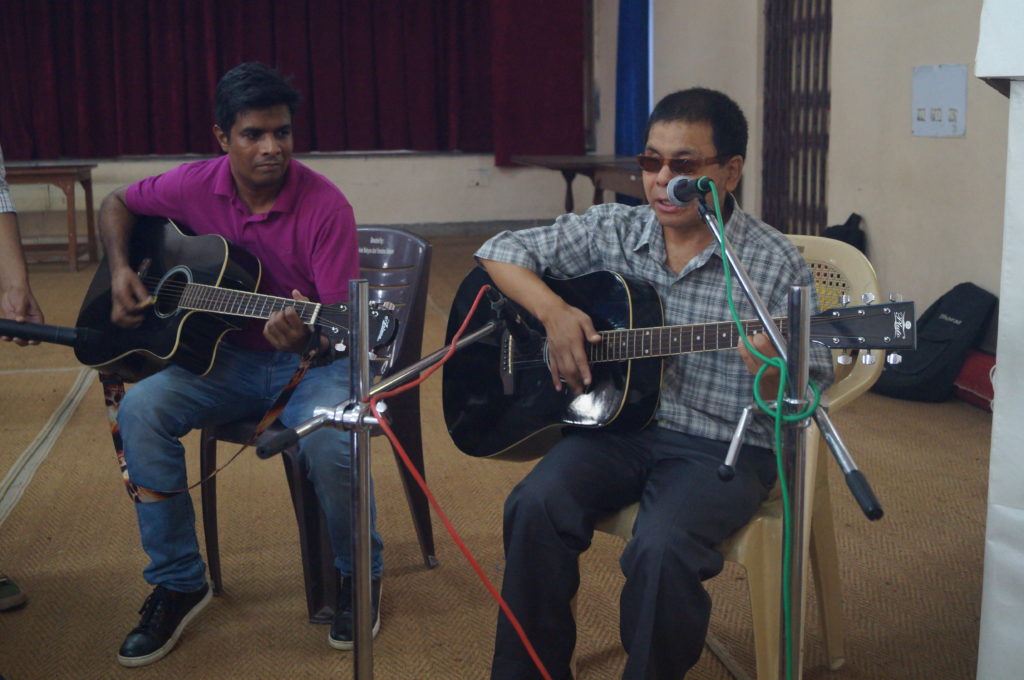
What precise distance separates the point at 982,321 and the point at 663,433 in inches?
91.9

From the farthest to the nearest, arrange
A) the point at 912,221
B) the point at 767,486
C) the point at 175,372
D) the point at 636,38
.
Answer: the point at 636,38 → the point at 912,221 → the point at 175,372 → the point at 767,486

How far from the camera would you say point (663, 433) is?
1798 millimetres

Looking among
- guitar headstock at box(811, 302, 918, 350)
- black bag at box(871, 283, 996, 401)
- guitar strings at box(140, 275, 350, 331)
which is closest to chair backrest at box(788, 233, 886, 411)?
guitar headstock at box(811, 302, 918, 350)

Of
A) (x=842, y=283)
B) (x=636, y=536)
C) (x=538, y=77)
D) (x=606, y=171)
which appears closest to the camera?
(x=636, y=536)

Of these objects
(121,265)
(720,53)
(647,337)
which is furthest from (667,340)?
(720,53)

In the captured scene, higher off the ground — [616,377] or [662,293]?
[662,293]

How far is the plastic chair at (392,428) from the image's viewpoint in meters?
2.09

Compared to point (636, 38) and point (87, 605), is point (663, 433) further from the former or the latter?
point (636, 38)

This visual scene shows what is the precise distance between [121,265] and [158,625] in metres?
0.78

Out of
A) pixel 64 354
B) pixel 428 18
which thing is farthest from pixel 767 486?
pixel 428 18

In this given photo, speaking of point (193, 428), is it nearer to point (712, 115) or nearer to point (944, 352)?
point (712, 115)

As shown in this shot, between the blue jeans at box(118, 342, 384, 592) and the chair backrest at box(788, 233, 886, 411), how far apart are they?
924 millimetres

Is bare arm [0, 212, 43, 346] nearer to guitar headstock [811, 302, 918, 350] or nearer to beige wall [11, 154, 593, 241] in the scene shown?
guitar headstock [811, 302, 918, 350]

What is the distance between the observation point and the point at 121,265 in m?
2.25
